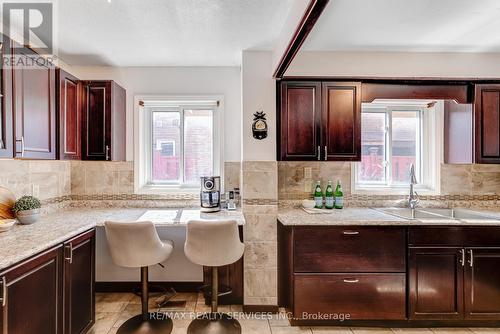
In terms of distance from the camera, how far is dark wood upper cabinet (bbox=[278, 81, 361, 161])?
2.42 m

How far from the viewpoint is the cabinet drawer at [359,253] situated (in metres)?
2.15

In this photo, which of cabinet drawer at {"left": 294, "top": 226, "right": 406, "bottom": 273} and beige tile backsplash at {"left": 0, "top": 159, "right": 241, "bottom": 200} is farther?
beige tile backsplash at {"left": 0, "top": 159, "right": 241, "bottom": 200}

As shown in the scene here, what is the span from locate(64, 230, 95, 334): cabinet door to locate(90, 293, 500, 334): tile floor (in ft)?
0.81

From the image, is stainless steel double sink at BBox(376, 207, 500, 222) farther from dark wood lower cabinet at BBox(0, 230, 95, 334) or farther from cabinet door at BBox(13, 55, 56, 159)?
cabinet door at BBox(13, 55, 56, 159)

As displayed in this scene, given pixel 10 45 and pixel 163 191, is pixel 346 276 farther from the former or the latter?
pixel 10 45

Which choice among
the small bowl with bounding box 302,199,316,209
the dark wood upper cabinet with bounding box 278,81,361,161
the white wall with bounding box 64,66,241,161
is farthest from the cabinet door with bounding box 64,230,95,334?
the small bowl with bounding box 302,199,316,209

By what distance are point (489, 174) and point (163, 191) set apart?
11.3 ft

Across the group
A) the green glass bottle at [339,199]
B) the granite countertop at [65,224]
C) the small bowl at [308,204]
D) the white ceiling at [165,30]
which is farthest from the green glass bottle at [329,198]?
the white ceiling at [165,30]

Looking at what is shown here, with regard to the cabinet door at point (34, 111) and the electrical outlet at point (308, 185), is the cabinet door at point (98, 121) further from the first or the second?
the electrical outlet at point (308, 185)

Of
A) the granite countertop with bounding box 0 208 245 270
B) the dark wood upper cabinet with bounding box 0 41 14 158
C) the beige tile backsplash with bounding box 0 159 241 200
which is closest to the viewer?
the granite countertop with bounding box 0 208 245 270

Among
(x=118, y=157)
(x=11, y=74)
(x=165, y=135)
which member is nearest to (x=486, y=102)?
(x=165, y=135)

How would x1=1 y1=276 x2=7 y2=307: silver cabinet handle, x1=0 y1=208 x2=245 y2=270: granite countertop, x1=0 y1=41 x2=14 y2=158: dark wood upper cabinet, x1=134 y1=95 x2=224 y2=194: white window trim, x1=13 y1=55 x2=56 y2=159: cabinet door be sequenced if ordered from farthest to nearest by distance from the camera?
x1=134 y1=95 x2=224 y2=194: white window trim, x1=13 y1=55 x2=56 y2=159: cabinet door, x1=0 y1=41 x2=14 y2=158: dark wood upper cabinet, x1=0 y1=208 x2=245 y2=270: granite countertop, x1=1 y1=276 x2=7 y2=307: silver cabinet handle

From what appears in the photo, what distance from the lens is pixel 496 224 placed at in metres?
2.11

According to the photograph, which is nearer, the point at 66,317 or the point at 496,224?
the point at 66,317
